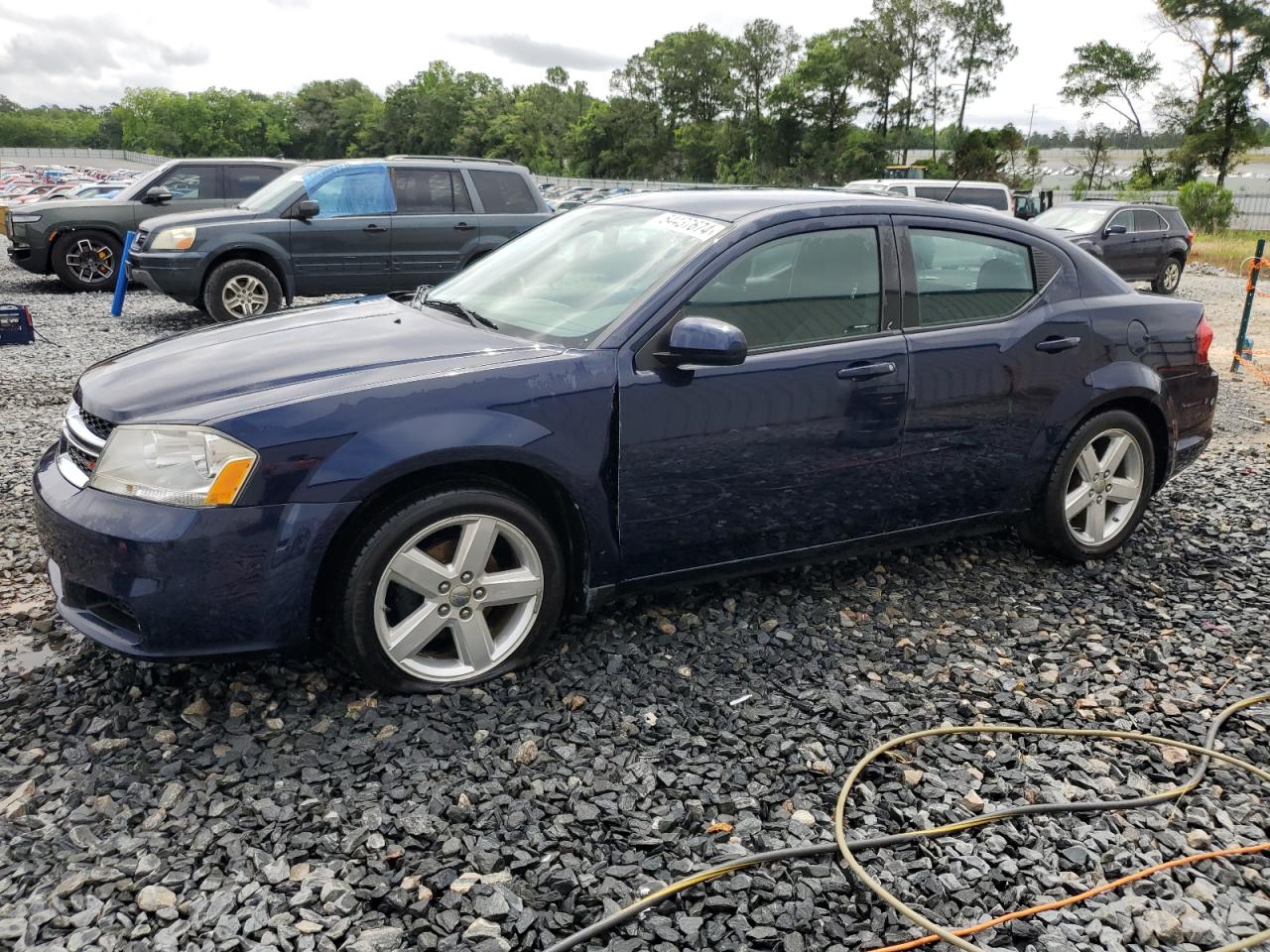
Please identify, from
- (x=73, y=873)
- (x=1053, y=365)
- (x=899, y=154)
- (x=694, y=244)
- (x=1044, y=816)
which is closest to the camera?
(x=73, y=873)

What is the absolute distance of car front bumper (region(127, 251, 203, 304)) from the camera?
10.4 meters

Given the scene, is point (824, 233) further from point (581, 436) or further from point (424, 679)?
point (424, 679)

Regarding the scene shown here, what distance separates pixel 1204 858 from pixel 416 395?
2.58 m

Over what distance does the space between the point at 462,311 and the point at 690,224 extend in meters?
0.94

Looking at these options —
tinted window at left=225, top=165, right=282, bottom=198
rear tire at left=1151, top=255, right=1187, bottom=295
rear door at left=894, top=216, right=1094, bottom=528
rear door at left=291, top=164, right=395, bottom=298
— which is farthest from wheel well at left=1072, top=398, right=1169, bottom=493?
rear tire at left=1151, top=255, right=1187, bottom=295

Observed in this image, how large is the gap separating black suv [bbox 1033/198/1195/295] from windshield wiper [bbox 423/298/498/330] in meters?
15.1

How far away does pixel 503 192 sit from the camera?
11570 mm

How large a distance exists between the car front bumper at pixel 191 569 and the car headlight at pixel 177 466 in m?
0.04

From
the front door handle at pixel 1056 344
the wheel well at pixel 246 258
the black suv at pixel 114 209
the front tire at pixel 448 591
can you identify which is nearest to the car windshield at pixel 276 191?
the wheel well at pixel 246 258

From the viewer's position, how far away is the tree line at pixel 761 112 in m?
54.4

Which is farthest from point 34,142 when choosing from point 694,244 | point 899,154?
point 694,244

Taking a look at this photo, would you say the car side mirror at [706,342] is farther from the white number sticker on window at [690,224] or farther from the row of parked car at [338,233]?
the row of parked car at [338,233]

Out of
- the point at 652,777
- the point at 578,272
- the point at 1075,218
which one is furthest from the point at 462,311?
the point at 1075,218

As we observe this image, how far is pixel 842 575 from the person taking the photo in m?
4.45
